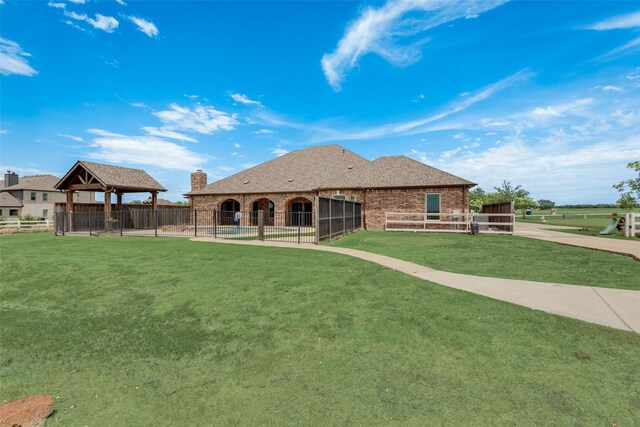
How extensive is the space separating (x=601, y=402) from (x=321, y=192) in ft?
76.7

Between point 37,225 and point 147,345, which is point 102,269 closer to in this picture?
point 147,345

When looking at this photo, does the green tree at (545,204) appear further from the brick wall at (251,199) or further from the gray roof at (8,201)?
the gray roof at (8,201)

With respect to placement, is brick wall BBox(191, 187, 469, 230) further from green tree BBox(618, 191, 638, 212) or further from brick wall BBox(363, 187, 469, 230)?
green tree BBox(618, 191, 638, 212)

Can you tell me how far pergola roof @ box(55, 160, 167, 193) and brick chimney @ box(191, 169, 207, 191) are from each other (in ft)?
19.0

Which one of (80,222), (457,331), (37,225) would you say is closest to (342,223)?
(457,331)

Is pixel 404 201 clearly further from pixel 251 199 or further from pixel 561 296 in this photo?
pixel 561 296

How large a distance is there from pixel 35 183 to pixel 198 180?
36.6 m

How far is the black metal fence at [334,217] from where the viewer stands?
47.2 ft

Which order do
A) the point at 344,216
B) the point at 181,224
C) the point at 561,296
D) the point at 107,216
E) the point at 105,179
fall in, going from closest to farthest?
the point at 561,296 < the point at 344,216 < the point at 107,216 < the point at 105,179 < the point at 181,224

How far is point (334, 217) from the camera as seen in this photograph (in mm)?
16641

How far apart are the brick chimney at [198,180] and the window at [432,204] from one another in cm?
2281

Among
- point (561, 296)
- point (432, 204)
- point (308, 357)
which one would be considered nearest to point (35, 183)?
point (432, 204)

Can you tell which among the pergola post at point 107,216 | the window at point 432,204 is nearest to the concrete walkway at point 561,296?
the window at point 432,204

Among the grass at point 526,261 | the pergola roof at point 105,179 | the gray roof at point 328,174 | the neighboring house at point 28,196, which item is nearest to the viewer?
the grass at point 526,261
